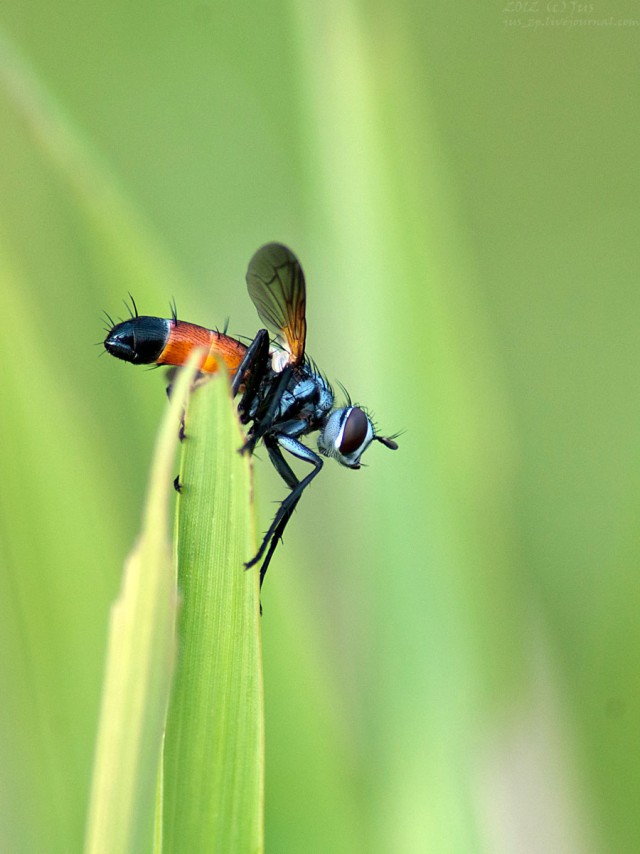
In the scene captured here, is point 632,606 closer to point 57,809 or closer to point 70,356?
point 57,809

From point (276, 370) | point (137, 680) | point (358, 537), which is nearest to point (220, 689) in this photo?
point (137, 680)

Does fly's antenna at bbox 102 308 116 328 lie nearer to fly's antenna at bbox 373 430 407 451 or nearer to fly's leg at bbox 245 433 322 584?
fly's leg at bbox 245 433 322 584

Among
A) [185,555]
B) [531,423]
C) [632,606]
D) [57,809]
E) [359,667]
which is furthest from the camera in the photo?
[531,423]

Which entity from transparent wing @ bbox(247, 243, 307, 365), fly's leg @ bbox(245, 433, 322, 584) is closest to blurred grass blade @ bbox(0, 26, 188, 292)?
transparent wing @ bbox(247, 243, 307, 365)

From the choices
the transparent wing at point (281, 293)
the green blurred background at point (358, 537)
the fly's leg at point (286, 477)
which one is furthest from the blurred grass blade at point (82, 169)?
the fly's leg at point (286, 477)

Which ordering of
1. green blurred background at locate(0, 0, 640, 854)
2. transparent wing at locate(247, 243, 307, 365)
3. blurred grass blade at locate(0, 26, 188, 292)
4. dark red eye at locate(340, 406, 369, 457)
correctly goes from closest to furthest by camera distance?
green blurred background at locate(0, 0, 640, 854) < blurred grass blade at locate(0, 26, 188, 292) < transparent wing at locate(247, 243, 307, 365) < dark red eye at locate(340, 406, 369, 457)

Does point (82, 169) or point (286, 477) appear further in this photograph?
point (286, 477)

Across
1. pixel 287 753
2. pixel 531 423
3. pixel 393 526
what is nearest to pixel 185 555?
pixel 287 753

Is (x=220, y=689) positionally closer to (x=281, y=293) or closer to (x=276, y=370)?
(x=281, y=293)
